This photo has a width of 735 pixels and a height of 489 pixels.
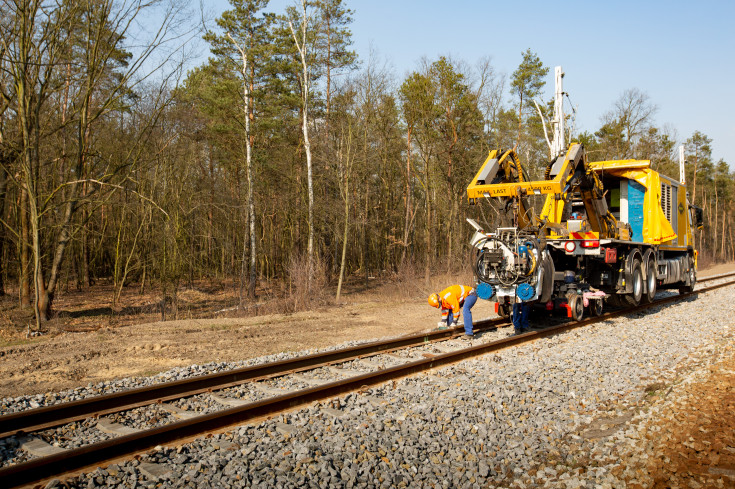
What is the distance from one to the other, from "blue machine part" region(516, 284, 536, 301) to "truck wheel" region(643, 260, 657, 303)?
5.40 metres

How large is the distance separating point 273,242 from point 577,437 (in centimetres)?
2558

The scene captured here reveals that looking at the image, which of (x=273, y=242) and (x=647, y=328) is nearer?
(x=647, y=328)

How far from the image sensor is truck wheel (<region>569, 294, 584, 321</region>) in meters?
10.3

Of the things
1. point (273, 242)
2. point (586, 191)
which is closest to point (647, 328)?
point (586, 191)

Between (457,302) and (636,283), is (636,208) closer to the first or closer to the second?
(636,283)

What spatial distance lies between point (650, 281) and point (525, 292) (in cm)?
575

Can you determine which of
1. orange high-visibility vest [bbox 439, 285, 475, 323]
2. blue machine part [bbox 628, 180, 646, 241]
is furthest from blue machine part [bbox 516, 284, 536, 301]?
blue machine part [bbox 628, 180, 646, 241]

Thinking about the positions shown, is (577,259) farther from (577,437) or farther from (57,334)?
(57,334)

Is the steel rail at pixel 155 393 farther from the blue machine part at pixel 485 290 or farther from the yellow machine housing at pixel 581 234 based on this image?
the yellow machine housing at pixel 581 234

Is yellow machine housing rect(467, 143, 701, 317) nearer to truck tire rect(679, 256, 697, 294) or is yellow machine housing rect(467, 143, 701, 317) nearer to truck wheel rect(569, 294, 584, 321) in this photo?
truck wheel rect(569, 294, 584, 321)

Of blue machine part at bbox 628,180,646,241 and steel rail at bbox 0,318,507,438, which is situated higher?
blue machine part at bbox 628,180,646,241

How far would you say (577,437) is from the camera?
4848mm

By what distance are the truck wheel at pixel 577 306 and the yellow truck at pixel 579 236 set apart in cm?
2

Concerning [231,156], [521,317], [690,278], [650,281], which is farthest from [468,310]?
[231,156]
